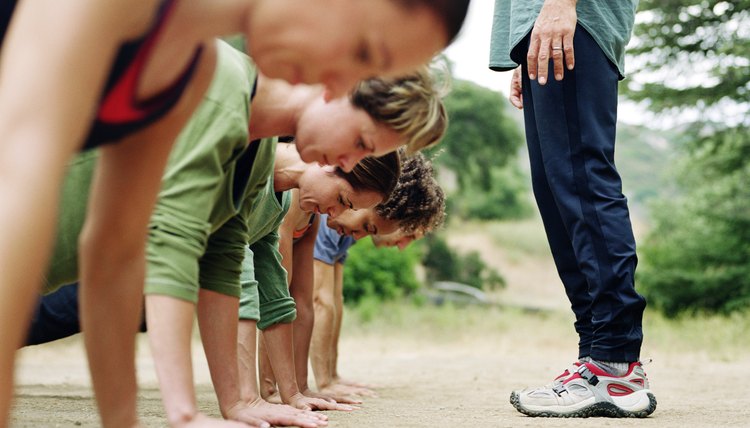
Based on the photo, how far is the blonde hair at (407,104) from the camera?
2.36 metres

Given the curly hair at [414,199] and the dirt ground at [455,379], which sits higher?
the curly hair at [414,199]

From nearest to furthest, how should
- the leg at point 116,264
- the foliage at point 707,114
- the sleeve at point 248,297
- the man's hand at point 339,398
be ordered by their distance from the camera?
the leg at point 116,264 < the sleeve at point 248,297 < the man's hand at point 339,398 < the foliage at point 707,114

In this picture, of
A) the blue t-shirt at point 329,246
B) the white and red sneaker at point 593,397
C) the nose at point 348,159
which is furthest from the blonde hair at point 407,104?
the blue t-shirt at point 329,246

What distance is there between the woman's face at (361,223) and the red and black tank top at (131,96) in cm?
285

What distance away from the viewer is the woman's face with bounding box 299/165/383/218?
11.3 feet

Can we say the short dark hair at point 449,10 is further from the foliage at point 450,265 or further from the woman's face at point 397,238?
the foliage at point 450,265

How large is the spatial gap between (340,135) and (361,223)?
1.70m

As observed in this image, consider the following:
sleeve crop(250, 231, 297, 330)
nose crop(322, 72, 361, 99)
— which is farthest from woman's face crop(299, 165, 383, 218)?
nose crop(322, 72, 361, 99)

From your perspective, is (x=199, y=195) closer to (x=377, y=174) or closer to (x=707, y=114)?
(x=377, y=174)

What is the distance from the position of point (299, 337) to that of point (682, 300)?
34.2ft

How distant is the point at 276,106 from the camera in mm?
2547

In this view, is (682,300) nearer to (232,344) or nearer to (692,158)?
(692,158)

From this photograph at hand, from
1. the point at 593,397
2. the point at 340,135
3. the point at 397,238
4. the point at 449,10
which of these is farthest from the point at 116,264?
the point at 397,238

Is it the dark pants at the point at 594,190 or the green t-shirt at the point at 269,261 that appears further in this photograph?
the green t-shirt at the point at 269,261
